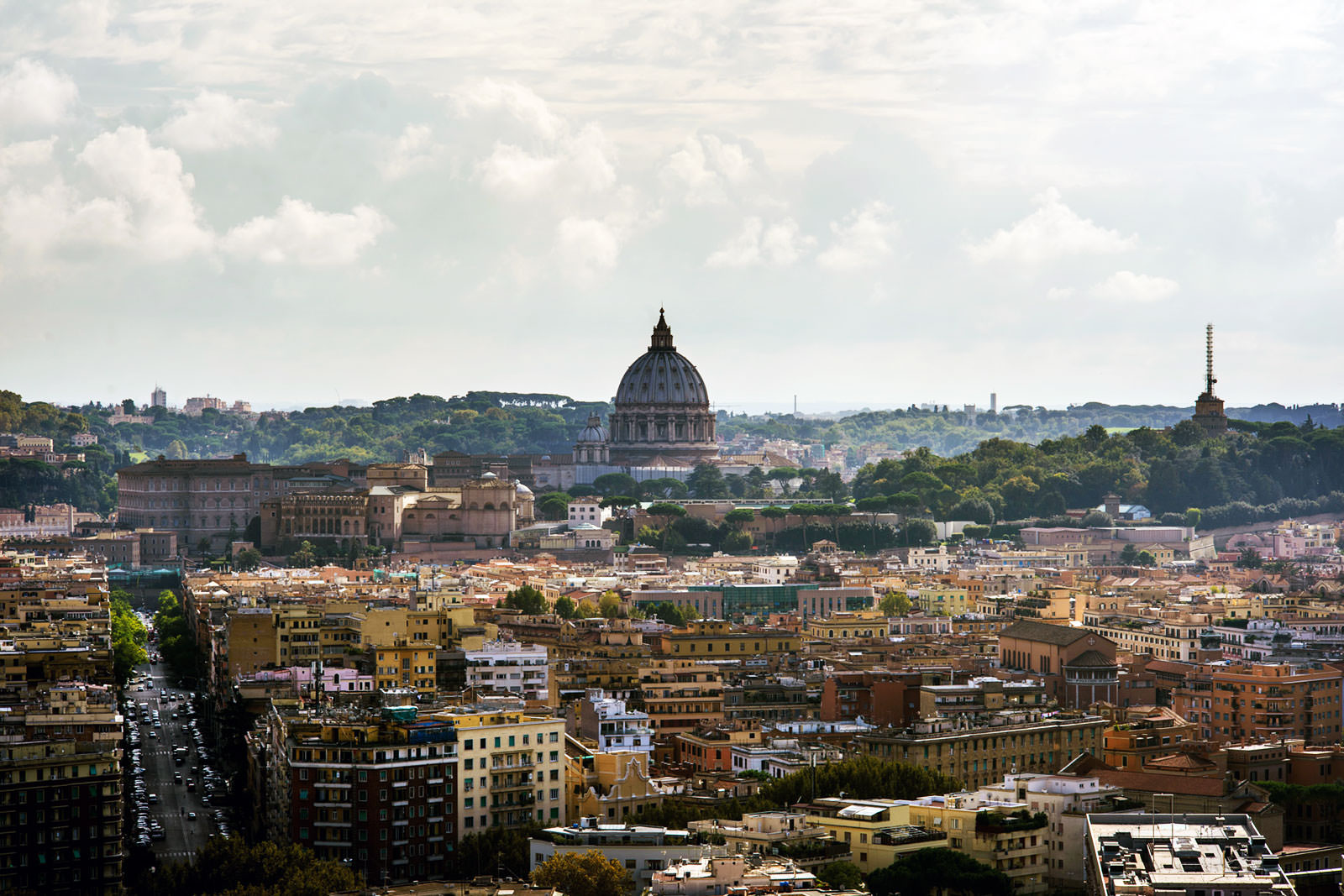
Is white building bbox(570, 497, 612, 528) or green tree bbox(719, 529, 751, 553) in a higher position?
white building bbox(570, 497, 612, 528)

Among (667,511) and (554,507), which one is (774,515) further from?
(554,507)

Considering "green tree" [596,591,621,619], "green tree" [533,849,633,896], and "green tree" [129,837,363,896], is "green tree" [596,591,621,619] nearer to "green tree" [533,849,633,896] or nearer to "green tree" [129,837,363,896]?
"green tree" [129,837,363,896]

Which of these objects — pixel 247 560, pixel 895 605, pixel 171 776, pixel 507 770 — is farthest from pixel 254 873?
pixel 247 560

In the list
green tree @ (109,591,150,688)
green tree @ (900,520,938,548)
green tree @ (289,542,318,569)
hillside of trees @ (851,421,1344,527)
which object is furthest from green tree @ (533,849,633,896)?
hillside of trees @ (851,421,1344,527)

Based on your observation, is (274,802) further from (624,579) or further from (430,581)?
(624,579)


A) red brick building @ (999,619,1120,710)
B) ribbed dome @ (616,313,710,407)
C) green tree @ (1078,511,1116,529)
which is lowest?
red brick building @ (999,619,1120,710)

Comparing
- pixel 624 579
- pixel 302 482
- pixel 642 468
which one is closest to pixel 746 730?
pixel 624 579

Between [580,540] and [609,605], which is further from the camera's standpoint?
[580,540]
